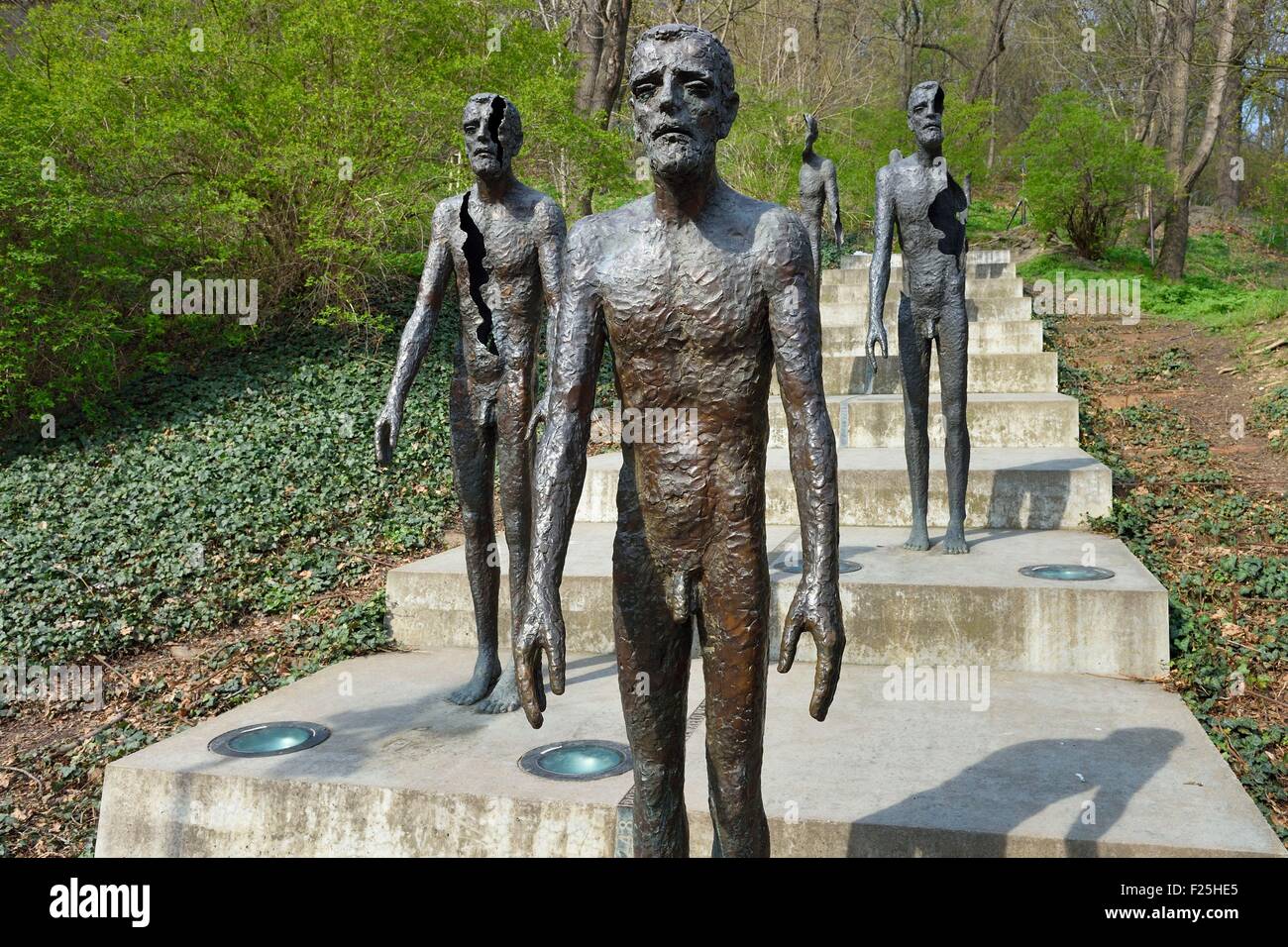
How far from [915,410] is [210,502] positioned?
18.6 feet

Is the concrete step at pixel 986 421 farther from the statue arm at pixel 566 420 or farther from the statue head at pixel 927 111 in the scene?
the statue arm at pixel 566 420

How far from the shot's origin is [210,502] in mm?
8391

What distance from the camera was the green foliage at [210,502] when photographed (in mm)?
6988

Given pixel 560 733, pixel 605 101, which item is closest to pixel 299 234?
pixel 605 101

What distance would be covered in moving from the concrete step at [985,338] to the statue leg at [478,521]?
7207 millimetres

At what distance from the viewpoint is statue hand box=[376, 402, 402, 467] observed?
4.21 m

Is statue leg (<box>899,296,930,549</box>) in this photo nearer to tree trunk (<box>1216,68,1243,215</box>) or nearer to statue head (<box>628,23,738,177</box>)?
statue head (<box>628,23,738,177</box>)

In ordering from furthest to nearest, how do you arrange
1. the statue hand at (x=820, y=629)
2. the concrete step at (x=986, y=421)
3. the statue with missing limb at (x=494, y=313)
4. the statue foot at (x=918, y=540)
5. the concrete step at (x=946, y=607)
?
the concrete step at (x=986, y=421) → the statue foot at (x=918, y=540) → the concrete step at (x=946, y=607) → the statue with missing limb at (x=494, y=313) → the statue hand at (x=820, y=629)

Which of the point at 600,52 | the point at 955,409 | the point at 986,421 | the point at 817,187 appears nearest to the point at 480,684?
the point at 955,409

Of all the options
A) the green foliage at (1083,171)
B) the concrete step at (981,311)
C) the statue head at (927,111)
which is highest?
the green foliage at (1083,171)

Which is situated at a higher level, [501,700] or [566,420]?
[566,420]

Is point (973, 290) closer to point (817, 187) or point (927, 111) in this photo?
point (817, 187)

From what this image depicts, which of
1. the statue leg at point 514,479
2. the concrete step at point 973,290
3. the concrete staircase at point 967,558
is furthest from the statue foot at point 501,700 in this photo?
the concrete step at point 973,290

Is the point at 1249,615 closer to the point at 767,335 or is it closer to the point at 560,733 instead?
the point at 560,733
